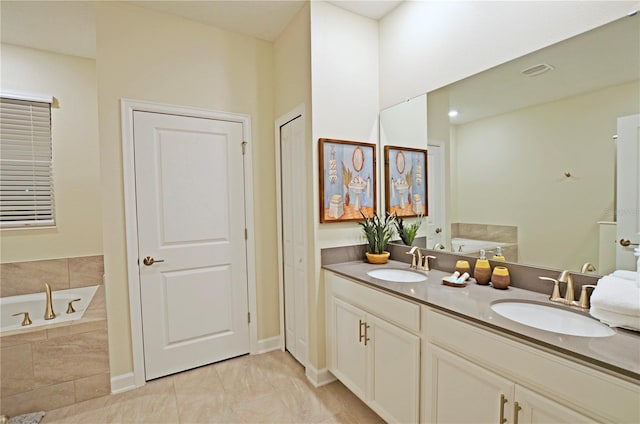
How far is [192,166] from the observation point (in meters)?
2.40

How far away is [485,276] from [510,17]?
1410 mm

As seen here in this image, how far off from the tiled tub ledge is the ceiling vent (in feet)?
9.98

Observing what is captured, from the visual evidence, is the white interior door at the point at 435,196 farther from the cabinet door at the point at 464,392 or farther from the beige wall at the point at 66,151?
the beige wall at the point at 66,151

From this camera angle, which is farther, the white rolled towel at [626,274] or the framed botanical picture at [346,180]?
the framed botanical picture at [346,180]

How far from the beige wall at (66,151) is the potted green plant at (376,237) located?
195cm

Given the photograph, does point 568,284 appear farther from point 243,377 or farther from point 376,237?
point 243,377

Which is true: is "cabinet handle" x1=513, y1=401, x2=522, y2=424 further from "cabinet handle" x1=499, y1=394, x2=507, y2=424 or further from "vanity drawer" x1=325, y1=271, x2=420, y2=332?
"vanity drawer" x1=325, y1=271, x2=420, y2=332

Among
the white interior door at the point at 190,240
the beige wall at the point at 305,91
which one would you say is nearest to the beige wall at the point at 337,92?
the beige wall at the point at 305,91

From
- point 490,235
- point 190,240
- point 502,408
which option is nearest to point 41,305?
point 190,240

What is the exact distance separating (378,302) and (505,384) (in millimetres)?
700

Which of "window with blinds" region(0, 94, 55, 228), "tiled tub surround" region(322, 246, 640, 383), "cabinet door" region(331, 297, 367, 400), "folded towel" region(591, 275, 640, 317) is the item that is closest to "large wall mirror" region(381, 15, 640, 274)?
"tiled tub surround" region(322, 246, 640, 383)

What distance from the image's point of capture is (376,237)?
7.48 feet

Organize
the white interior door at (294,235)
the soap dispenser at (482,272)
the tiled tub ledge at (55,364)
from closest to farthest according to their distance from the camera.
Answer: the soap dispenser at (482,272) → the tiled tub ledge at (55,364) → the white interior door at (294,235)

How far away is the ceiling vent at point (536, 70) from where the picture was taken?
1.49m
